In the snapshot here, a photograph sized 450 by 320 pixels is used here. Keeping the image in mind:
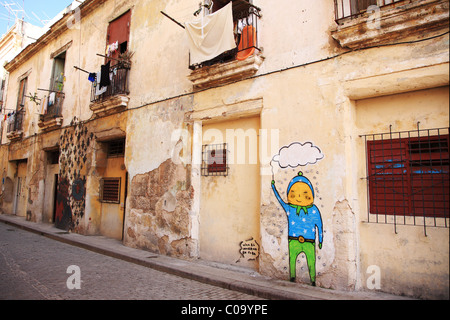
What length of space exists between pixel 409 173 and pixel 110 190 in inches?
329

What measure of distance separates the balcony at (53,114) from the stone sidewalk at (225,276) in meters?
5.20

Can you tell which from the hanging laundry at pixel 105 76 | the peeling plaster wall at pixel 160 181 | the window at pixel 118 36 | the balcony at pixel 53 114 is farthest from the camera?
the balcony at pixel 53 114

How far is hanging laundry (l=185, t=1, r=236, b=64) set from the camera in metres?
5.99

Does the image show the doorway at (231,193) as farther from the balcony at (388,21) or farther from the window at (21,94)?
the window at (21,94)

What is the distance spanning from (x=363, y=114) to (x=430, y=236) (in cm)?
195

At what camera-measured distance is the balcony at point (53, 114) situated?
1180cm

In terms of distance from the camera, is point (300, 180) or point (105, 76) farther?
point (105, 76)

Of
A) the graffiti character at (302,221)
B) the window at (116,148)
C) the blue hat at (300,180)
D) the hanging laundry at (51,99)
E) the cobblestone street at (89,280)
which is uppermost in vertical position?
the hanging laundry at (51,99)

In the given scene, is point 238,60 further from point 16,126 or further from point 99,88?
point 16,126

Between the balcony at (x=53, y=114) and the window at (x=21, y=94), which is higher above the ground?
the window at (x=21, y=94)

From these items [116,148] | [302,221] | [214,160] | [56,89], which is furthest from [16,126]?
[302,221]

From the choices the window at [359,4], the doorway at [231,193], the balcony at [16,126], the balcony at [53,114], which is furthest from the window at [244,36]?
the balcony at [16,126]

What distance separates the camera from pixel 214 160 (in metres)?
6.61
